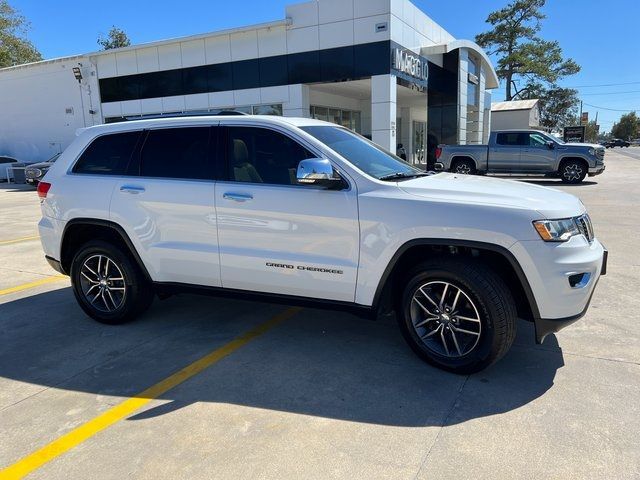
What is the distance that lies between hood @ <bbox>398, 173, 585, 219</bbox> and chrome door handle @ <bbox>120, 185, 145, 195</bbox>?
2328 millimetres

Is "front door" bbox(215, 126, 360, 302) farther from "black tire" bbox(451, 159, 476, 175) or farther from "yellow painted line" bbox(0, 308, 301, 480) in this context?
"black tire" bbox(451, 159, 476, 175)

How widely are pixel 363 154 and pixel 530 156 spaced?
51.2ft

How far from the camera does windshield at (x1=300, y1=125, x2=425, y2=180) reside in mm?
3977

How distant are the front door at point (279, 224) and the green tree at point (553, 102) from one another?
69.7 metres

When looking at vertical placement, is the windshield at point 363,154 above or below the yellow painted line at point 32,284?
above

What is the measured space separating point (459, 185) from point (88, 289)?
3646 mm

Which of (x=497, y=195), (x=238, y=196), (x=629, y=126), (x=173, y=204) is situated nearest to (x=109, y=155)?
(x=173, y=204)

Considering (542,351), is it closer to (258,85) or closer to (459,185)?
(459,185)

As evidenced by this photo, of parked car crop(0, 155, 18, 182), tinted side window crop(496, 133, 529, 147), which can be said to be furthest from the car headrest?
parked car crop(0, 155, 18, 182)

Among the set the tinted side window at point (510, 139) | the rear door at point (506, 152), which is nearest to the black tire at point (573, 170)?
the rear door at point (506, 152)

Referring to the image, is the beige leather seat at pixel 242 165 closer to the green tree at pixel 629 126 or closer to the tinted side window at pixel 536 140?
the tinted side window at pixel 536 140

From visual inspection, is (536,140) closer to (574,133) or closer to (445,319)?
(445,319)

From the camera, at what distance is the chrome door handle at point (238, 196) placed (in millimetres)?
3979

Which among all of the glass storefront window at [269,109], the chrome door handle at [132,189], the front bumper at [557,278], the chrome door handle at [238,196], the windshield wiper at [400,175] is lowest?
the front bumper at [557,278]
